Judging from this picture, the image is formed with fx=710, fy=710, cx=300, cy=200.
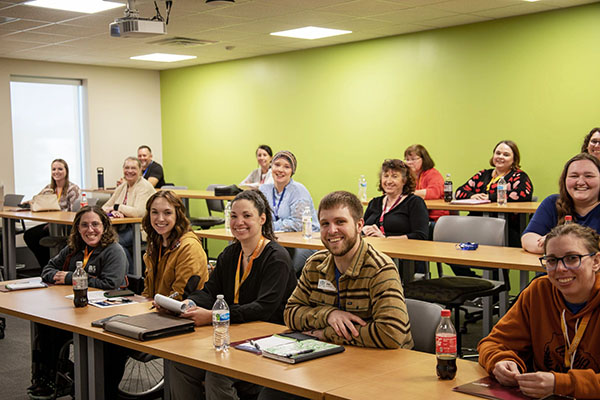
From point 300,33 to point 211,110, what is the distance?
317 cm

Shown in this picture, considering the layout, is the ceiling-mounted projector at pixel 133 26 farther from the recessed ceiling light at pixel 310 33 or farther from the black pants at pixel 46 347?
the black pants at pixel 46 347

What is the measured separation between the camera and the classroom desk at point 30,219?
718cm

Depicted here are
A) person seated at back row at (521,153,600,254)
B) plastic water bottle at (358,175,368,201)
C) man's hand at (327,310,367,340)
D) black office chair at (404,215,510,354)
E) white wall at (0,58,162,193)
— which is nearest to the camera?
man's hand at (327,310,367,340)

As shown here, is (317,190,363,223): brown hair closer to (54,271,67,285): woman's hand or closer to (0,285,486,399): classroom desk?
(0,285,486,399): classroom desk

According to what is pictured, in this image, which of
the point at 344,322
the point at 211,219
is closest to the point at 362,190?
the point at 211,219

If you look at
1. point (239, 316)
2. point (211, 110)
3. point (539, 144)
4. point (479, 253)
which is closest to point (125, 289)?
point (239, 316)

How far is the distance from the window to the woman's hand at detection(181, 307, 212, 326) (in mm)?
8237

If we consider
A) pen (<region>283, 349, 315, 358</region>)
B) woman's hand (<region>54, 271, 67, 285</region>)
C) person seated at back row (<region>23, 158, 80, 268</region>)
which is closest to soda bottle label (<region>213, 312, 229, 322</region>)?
pen (<region>283, 349, 315, 358</region>)

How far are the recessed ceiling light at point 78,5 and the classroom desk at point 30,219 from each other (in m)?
2.01

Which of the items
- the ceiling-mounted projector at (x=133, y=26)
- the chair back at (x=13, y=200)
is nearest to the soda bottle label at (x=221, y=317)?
the ceiling-mounted projector at (x=133, y=26)

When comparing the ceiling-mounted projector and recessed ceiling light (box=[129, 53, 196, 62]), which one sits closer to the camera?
the ceiling-mounted projector

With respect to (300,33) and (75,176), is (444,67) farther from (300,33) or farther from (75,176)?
(75,176)

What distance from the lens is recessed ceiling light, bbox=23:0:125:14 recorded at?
6324 millimetres

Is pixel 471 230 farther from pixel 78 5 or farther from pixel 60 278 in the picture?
pixel 78 5
